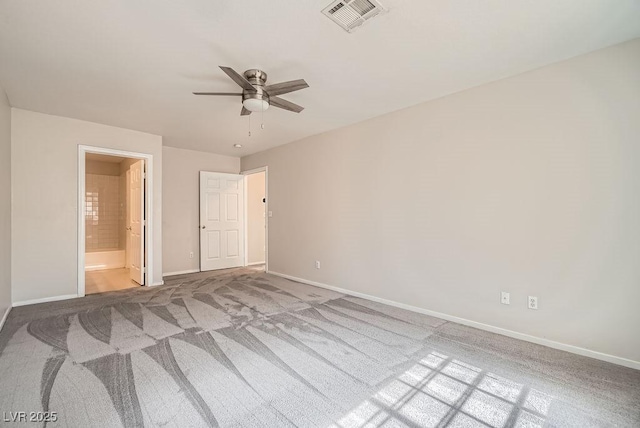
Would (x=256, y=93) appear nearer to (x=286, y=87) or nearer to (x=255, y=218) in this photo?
(x=286, y=87)

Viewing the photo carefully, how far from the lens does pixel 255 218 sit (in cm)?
701

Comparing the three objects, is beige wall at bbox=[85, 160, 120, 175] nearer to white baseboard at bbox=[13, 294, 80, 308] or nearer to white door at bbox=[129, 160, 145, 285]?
white door at bbox=[129, 160, 145, 285]

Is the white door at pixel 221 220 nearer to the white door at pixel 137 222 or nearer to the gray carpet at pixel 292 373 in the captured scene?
the white door at pixel 137 222

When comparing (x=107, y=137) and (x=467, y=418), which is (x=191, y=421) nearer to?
(x=467, y=418)

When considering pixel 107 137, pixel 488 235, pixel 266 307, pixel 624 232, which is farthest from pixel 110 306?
pixel 624 232

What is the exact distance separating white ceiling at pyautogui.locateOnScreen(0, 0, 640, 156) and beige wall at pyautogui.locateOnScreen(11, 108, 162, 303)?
51cm

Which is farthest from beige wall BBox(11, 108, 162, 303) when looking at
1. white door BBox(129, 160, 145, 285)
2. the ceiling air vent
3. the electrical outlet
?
the electrical outlet

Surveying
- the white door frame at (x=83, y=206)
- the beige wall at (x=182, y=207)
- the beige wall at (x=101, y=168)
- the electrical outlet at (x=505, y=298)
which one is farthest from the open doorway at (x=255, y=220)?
the electrical outlet at (x=505, y=298)

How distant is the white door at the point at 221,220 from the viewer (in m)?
6.11

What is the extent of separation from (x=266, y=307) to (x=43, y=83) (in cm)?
347

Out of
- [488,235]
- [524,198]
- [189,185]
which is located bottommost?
[488,235]

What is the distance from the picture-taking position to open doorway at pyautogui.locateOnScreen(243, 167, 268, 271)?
6.88m

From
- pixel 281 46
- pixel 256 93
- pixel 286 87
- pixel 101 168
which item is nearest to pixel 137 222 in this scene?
pixel 101 168

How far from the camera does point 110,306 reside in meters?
3.71
